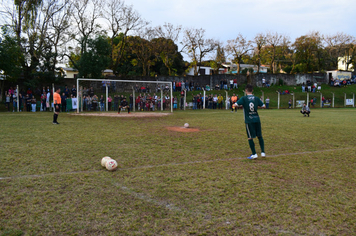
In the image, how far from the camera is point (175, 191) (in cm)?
441

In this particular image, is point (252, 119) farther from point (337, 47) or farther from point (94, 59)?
point (337, 47)

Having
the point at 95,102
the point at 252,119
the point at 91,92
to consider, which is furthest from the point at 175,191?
the point at 91,92

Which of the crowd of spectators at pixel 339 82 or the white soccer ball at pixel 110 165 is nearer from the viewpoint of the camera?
the white soccer ball at pixel 110 165

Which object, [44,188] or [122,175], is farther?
[122,175]

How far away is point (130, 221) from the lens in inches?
132

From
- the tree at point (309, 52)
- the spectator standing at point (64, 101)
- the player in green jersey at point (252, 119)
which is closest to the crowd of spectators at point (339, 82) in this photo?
the tree at point (309, 52)

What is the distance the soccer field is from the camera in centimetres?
327

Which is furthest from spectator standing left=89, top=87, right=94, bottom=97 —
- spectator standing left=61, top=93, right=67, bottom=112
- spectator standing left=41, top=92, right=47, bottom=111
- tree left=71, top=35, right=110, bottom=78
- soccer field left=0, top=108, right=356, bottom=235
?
soccer field left=0, top=108, right=356, bottom=235

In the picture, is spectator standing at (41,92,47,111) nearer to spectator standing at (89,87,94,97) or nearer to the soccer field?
spectator standing at (89,87,94,97)

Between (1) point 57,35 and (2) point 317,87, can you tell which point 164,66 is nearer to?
(1) point 57,35

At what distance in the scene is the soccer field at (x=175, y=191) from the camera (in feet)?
10.7

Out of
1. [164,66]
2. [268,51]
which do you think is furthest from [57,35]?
[268,51]

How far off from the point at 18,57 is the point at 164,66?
26.3 metres

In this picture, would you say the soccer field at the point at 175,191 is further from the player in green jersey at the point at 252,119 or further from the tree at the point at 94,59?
the tree at the point at 94,59
